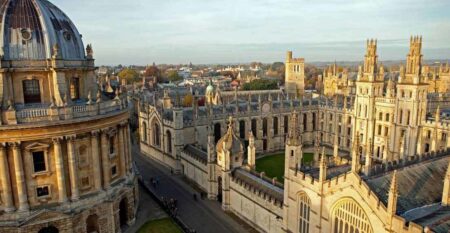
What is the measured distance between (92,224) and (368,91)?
4307 centimetres

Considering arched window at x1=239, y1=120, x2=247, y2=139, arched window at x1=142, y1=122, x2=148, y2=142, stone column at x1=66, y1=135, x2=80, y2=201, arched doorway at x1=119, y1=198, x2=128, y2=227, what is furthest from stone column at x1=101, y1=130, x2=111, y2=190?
arched window at x1=239, y1=120, x2=247, y2=139

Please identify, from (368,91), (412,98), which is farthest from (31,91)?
(412,98)

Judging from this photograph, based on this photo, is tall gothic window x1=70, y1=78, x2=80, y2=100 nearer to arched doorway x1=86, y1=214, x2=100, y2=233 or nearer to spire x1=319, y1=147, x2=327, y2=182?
arched doorway x1=86, y1=214, x2=100, y2=233

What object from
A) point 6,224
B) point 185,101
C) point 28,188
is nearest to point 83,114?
point 28,188

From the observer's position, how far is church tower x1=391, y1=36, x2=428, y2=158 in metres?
45.4

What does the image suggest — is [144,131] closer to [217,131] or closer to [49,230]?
[217,131]

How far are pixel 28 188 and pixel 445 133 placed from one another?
161ft

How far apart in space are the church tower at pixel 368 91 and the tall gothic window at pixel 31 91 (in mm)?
43663

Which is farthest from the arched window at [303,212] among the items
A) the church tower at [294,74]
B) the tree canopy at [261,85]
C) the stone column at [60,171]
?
the tree canopy at [261,85]

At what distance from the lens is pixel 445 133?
4481cm

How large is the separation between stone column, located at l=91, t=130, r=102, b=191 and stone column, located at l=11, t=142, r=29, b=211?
18.5 ft

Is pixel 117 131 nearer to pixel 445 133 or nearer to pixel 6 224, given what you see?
pixel 6 224

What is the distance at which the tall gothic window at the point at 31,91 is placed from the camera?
1171 inches

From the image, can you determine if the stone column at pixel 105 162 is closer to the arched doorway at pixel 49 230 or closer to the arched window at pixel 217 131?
the arched doorway at pixel 49 230
